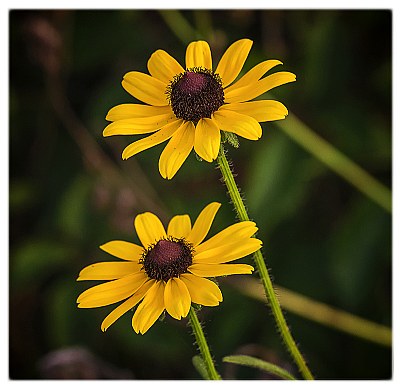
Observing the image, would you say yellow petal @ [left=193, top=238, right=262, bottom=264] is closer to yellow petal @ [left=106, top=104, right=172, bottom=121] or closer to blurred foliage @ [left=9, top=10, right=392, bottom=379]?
yellow petal @ [left=106, top=104, right=172, bottom=121]

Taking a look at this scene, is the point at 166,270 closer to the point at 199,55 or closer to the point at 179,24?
the point at 199,55

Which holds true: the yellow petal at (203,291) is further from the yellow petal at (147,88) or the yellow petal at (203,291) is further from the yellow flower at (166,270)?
the yellow petal at (147,88)

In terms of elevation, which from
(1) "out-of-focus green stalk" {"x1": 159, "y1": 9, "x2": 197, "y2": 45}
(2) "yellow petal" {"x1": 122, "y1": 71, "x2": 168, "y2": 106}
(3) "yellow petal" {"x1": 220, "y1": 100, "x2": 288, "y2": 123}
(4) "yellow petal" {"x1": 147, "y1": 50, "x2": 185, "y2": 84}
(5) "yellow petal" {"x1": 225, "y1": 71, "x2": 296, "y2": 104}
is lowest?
(3) "yellow petal" {"x1": 220, "y1": 100, "x2": 288, "y2": 123}

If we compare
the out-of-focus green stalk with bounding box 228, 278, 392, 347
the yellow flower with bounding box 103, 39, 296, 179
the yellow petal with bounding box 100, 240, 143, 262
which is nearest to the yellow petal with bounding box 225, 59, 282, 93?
the yellow flower with bounding box 103, 39, 296, 179

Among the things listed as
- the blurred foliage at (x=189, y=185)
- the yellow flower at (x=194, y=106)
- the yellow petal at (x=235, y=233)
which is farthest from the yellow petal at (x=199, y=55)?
the blurred foliage at (x=189, y=185)

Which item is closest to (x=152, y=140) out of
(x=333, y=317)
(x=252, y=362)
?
(x=252, y=362)
